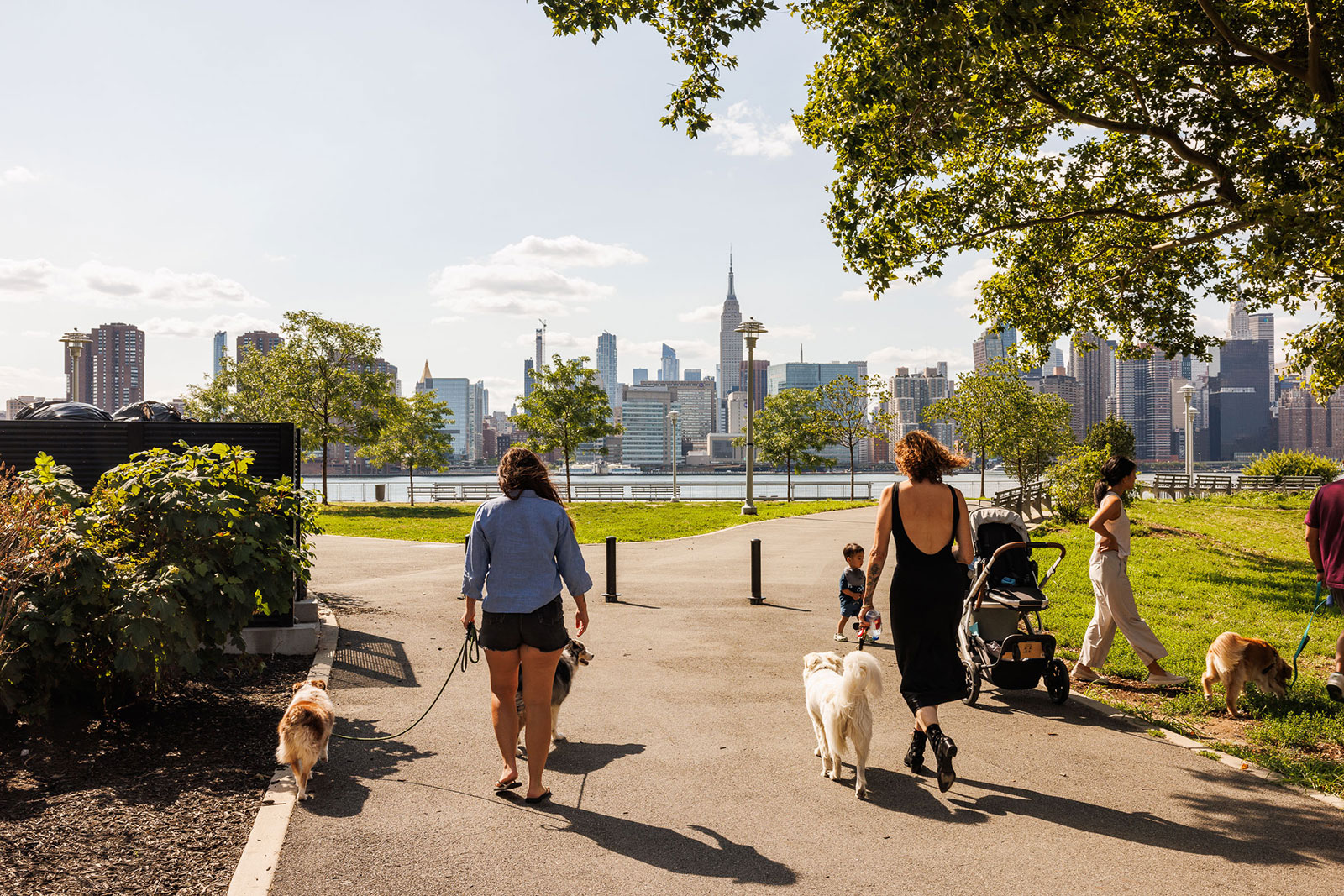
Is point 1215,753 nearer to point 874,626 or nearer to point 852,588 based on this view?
point 874,626

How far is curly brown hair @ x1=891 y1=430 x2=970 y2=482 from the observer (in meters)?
5.06

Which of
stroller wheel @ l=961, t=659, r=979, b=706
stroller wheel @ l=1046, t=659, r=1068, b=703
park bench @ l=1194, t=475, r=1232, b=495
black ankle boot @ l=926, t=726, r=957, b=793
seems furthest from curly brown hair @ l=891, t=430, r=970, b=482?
park bench @ l=1194, t=475, r=1232, b=495

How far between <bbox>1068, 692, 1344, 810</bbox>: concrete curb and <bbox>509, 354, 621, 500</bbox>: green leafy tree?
3288 cm

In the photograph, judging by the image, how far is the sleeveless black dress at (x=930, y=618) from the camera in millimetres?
4852

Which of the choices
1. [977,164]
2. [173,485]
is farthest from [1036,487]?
[173,485]

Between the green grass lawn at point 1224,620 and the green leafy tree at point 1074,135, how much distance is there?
4087 mm

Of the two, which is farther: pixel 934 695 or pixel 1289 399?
pixel 1289 399

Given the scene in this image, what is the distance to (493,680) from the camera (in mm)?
4516

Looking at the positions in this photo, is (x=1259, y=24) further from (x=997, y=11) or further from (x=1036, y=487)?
(x=1036, y=487)

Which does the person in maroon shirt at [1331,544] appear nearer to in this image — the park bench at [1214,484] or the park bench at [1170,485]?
the park bench at [1170,485]

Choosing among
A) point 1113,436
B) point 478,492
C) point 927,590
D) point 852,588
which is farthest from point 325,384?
point 1113,436

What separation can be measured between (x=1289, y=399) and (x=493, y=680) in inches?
7341

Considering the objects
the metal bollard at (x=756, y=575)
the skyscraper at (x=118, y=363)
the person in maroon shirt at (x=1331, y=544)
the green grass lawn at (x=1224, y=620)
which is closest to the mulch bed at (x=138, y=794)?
the green grass lawn at (x=1224, y=620)

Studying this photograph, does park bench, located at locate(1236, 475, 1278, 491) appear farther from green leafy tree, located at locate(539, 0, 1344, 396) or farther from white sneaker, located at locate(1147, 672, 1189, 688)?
white sneaker, located at locate(1147, 672, 1189, 688)
